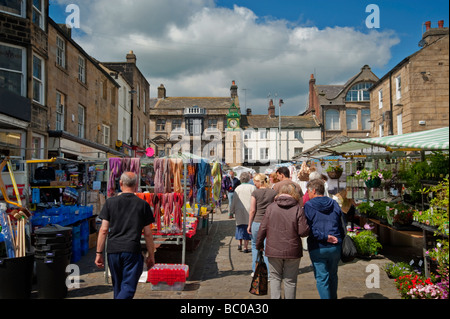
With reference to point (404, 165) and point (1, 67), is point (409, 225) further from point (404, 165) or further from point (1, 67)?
point (1, 67)

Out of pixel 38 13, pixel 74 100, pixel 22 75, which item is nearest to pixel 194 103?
pixel 74 100

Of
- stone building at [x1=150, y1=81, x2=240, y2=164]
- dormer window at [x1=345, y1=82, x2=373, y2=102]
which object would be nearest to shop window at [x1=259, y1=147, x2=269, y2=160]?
stone building at [x1=150, y1=81, x2=240, y2=164]

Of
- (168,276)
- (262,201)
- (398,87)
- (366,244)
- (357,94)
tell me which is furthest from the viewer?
(357,94)

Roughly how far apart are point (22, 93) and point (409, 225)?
12.4 metres

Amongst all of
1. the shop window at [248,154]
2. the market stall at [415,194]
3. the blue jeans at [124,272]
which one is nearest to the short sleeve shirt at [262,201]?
the market stall at [415,194]

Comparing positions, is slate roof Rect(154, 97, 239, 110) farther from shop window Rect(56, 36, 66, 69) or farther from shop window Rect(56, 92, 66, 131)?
shop window Rect(56, 92, 66, 131)

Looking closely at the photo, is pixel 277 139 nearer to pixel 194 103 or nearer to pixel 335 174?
pixel 194 103

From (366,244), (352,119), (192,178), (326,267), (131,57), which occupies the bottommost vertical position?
(366,244)

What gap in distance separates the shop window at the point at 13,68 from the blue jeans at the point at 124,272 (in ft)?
31.8

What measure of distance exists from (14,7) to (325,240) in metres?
12.9

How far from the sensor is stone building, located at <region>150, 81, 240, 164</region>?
45.5 m

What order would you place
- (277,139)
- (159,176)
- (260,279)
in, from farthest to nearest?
(277,139) → (159,176) → (260,279)

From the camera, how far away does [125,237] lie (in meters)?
3.86
